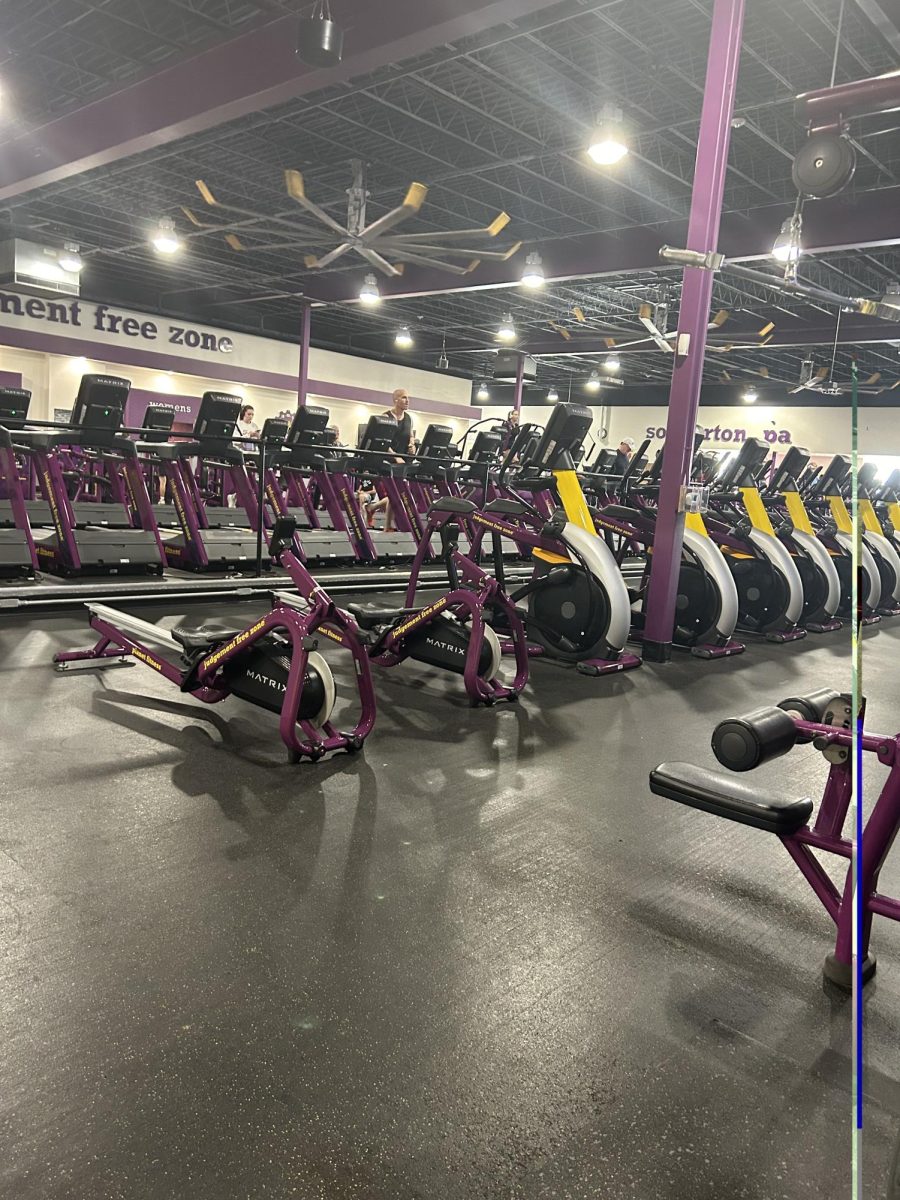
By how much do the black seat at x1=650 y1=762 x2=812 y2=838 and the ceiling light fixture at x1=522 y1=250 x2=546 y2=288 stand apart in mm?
9149

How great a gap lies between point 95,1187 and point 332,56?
5466 mm

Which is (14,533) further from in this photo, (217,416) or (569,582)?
(569,582)

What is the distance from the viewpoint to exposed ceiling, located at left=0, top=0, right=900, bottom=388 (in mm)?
5895

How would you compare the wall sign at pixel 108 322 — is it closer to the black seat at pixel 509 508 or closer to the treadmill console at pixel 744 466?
the treadmill console at pixel 744 466

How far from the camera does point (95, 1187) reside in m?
1.14

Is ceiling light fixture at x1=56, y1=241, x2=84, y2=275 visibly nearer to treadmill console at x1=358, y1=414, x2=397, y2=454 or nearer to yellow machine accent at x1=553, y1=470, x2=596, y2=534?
treadmill console at x1=358, y1=414, x2=397, y2=454

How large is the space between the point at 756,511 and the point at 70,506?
5336mm

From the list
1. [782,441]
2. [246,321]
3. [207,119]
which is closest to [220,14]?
[207,119]

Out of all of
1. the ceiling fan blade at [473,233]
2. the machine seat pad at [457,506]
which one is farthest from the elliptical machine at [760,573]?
the ceiling fan blade at [473,233]

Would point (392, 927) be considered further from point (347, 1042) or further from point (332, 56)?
point (332, 56)

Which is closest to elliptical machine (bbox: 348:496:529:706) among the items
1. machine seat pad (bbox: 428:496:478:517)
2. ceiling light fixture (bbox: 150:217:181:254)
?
machine seat pad (bbox: 428:496:478:517)

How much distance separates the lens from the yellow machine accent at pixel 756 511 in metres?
6.03

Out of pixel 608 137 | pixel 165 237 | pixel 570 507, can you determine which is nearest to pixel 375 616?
pixel 570 507

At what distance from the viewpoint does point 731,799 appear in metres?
1.83
